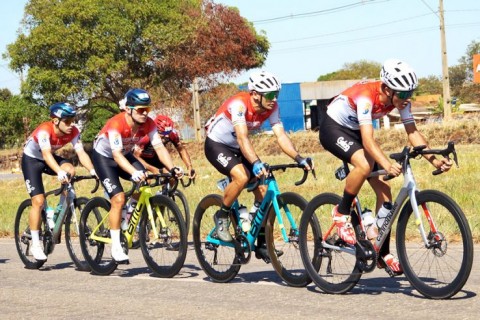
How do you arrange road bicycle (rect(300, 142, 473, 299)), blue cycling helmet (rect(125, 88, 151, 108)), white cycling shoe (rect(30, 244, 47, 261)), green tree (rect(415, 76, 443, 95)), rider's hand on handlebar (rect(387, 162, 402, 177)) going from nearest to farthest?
1. road bicycle (rect(300, 142, 473, 299))
2. rider's hand on handlebar (rect(387, 162, 402, 177))
3. blue cycling helmet (rect(125, 88, 151, 108))
4. white cycling shoe (rect(30, 244, 47, 261))
5. green tree (rect(415, 76, 443, 95))

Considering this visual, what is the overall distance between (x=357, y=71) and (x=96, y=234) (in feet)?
419

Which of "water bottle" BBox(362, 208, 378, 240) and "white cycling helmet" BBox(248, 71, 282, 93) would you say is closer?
"water bottle" BBox(362, 208, 378, 240)

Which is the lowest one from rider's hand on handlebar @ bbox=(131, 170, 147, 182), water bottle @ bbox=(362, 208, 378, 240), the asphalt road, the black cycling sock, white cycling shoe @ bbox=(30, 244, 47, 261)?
the asphalt road

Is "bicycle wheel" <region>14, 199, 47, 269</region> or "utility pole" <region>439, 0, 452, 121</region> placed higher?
"utility pole" <region>439, 0, 452, 121</region>

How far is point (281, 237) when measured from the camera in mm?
9977

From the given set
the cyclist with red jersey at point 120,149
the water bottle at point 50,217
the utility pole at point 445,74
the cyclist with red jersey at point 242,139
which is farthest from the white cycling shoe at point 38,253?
the utility pole at point 445,74

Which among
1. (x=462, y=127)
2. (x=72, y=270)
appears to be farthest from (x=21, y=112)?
(x=72, y=270)

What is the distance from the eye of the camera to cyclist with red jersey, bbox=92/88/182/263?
38.0ft

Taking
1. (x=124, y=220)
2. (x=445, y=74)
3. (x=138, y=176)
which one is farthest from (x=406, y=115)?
(x=445, y=74)

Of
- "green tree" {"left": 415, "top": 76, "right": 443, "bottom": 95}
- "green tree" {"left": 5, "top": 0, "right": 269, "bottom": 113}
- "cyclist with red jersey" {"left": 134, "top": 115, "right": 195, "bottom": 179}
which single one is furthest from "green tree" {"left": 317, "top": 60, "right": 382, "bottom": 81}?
"cyclist with red jersey" {"left": 134, "top": 115, "right": 195, "bottom": 179}

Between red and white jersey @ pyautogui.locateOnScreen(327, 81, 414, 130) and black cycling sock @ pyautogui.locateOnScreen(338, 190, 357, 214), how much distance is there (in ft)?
2.05

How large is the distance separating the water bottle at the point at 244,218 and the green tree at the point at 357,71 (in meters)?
124

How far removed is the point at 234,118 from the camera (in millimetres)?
10258

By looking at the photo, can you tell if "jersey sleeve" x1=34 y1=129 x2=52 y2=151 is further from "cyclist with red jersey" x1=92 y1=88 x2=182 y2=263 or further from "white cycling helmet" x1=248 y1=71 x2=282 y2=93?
"white cycling helmet" x1=248 y1=71 x2=282 y2=93
